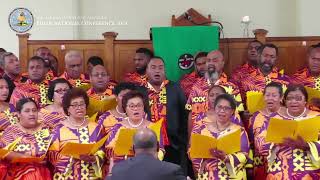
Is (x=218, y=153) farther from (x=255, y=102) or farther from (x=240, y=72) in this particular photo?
(x=240, y=72)

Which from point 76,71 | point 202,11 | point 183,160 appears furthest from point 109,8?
point 183,160

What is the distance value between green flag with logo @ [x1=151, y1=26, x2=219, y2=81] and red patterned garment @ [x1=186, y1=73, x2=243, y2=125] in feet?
3.09

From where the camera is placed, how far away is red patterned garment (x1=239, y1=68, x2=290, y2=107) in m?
5.83

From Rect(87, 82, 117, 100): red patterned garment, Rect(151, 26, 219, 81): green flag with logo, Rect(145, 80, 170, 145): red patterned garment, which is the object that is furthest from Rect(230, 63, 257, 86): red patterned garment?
Rect(87, 82, 117, 100): red patterned garment

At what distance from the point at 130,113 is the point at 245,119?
1.21 metres

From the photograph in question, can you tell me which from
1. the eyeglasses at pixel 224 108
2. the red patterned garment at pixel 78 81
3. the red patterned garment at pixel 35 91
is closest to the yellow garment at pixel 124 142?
the eyeglasses at pixel 224 108

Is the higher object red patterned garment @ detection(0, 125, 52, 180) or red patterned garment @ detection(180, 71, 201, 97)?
red patterned garment @ detection(180, 71, 201, 97)

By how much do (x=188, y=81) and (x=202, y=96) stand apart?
0.72m

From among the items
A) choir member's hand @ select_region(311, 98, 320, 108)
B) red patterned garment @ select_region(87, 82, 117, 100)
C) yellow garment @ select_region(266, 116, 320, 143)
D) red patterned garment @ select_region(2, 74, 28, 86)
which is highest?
red patterned garment @ select_region(2, 74, 28, 86)

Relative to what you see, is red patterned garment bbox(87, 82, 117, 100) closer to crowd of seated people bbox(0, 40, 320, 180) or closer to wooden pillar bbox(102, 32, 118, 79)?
crowd of seated people bbox(0, 40, 320, 180)

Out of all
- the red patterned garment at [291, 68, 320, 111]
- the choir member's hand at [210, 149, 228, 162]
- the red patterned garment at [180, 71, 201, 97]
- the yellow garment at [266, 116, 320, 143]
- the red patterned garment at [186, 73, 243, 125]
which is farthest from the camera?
the red patterned garment at [180, 71, 201, 97]

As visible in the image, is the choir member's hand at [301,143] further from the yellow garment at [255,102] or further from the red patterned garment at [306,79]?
the red patterned garment at [306,79]

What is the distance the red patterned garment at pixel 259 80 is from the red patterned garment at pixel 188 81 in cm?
49

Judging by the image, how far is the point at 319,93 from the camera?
5062mm
